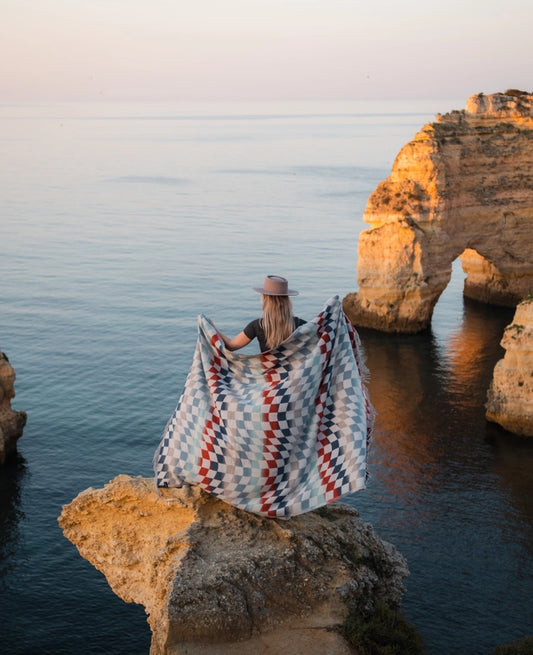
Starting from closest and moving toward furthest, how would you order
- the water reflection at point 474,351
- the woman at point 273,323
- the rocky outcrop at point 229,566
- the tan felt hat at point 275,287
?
the rocky outcrop at point 229,566 → the tan felt hat at point 275,287 → the woman at point 273,323 → the water reflection at point 474,351

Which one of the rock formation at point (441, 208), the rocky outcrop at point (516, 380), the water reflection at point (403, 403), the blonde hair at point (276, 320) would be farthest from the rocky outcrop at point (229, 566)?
the rock formation at point (441, 208)

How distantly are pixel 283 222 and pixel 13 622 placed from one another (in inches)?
2847

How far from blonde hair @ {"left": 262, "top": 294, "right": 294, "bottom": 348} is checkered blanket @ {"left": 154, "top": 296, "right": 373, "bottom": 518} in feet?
0.51

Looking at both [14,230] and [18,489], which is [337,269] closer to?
[14,230]

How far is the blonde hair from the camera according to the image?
467 inches

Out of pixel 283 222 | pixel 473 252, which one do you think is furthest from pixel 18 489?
pixel 283 222

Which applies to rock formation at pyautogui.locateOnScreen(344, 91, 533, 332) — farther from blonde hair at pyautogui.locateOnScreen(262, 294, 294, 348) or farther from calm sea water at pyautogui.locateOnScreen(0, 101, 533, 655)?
blonde hair at pyautogui.locateOnScreen(262, 294, 294, 348)

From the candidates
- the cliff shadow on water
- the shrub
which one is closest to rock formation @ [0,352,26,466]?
the cliff shadow on water

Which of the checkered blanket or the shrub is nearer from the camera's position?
the shrub

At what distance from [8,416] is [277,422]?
23903 millimetres

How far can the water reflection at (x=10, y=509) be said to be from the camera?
1018 inches

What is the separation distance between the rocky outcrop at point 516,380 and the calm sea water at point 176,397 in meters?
0.85

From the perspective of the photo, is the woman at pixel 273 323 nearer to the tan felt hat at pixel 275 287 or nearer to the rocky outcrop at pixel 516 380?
the tan felt hat at pixel 275 287

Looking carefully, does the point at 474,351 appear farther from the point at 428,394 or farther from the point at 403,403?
the point at 403,403
